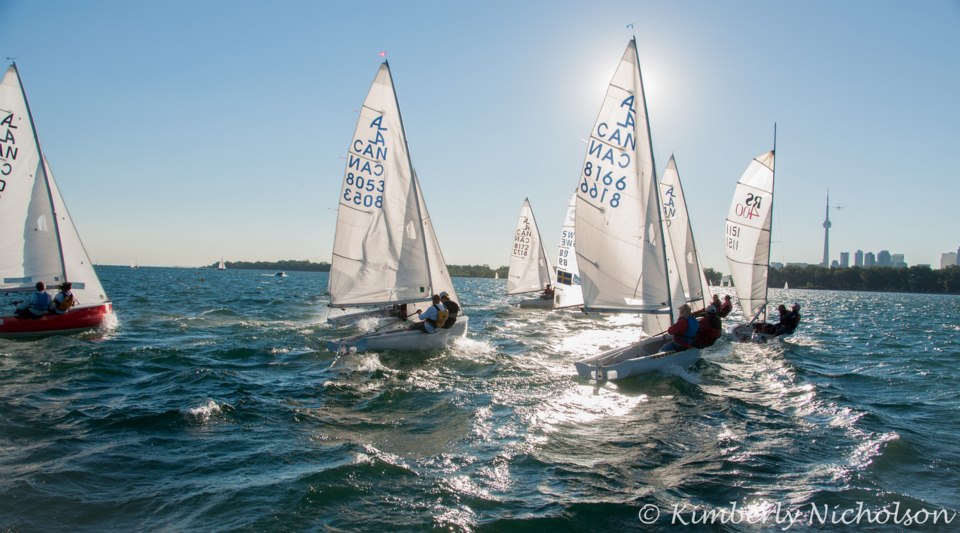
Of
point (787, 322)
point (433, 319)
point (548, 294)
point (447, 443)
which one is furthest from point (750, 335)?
point (447, 443)

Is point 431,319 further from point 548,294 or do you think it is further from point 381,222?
point 548,294

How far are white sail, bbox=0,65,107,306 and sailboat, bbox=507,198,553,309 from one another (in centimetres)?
2058

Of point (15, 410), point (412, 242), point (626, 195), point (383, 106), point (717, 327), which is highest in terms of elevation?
point (383, 106)

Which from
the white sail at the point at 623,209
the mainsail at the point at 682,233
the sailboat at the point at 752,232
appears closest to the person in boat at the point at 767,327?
the sailboat at the point at 752,232

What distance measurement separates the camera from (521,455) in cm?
688

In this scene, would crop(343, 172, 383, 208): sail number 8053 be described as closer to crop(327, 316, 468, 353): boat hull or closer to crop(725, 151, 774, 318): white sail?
crop(327, 316, 468, 353): boat hull

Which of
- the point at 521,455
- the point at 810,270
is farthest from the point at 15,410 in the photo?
the point at 810,270

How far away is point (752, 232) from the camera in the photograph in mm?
19969

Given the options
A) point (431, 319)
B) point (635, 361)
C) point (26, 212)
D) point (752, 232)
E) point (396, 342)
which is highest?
point (752, 232)

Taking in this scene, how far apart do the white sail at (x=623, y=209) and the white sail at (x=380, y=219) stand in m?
4.53

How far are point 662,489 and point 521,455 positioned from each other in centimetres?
165

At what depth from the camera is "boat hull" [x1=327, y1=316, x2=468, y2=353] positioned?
12.7 metres

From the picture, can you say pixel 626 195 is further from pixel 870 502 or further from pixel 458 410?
pixel 870 502

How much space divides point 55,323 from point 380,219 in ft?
29.0
